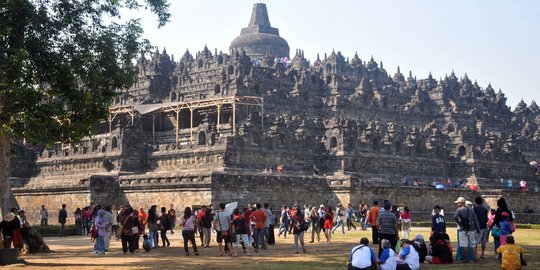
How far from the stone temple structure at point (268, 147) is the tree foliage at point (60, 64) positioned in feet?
34.7

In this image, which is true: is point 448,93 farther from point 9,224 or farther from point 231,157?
point 9,224

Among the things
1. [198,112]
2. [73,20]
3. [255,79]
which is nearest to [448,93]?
[255,79]

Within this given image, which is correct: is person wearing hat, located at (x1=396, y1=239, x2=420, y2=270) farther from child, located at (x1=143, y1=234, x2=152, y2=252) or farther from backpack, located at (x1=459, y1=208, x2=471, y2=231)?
child, located at (x1=143, y1=234, x2=152, y2=252)

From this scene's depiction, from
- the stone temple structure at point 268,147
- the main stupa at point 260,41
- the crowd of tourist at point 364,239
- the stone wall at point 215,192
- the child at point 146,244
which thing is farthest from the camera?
the main stupa at point 260,41

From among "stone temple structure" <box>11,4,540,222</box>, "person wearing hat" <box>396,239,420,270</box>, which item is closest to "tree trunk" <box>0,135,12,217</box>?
"stone temple structure" <box>11,4,540,222</box>

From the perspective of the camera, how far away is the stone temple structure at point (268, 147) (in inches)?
2180

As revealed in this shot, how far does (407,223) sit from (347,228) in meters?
11.2

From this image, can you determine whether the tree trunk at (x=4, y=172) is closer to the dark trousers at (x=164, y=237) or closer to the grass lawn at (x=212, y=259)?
the grass lawn at (x=212, y=259)

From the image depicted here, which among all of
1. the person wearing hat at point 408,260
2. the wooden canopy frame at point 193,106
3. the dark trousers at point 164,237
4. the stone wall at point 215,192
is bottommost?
the person wearing hat at point 408,260

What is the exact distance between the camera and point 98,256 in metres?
30.5

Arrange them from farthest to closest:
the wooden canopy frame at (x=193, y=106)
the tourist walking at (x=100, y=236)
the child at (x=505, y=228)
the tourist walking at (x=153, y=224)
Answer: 1. the wooden canopy frame at (x=193, y=106)
2. the tourist walking at (x=153, y=224)
3. the tourist walking at (x=100, y=236)
4. the child at (x=505, y=228)

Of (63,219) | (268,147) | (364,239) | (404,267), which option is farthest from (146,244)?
(268,147)

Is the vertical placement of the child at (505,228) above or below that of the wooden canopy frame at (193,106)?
below

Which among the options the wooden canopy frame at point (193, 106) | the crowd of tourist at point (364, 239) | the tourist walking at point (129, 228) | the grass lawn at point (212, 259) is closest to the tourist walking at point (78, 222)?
the crowd of tourist at point (364, 239)
